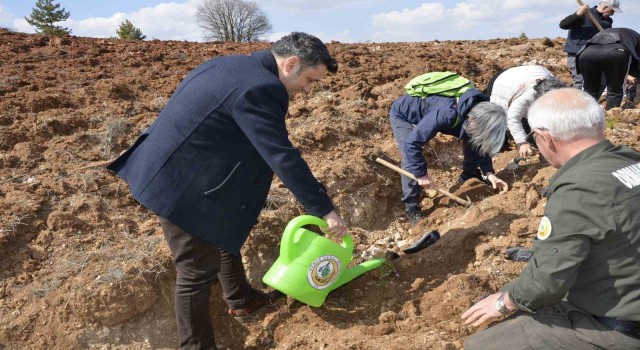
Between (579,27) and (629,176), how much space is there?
15.2 feet

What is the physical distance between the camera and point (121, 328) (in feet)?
10.6

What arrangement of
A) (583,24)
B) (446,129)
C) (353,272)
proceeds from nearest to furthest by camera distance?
1. (353,272)
2. (446,129)
3. (583,24)

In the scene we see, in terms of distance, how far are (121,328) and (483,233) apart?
2.50 meters

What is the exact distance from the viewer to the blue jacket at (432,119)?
387 cm

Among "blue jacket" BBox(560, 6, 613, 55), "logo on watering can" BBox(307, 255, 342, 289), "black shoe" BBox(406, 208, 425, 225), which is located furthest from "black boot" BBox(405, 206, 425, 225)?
"blue jacket" BBox(560, 6, 613, 55)

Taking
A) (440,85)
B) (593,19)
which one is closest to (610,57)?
(593,19)

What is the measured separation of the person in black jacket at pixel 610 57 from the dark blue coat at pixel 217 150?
160 inches

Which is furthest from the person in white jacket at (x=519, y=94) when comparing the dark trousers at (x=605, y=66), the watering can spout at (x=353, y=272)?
the watering can spout at (x=353, y=272)

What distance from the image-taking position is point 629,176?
1.84 metres

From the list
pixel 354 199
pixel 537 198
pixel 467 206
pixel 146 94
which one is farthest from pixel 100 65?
pixel 537 198

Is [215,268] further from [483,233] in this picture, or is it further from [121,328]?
[483,233]

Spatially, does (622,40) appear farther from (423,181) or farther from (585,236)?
(585,236)

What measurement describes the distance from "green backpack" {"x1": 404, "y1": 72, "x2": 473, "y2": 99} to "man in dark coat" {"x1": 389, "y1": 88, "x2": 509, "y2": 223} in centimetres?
4

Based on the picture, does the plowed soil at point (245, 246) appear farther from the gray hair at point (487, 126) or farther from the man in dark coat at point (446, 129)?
the gray hair at point (487, 126)
